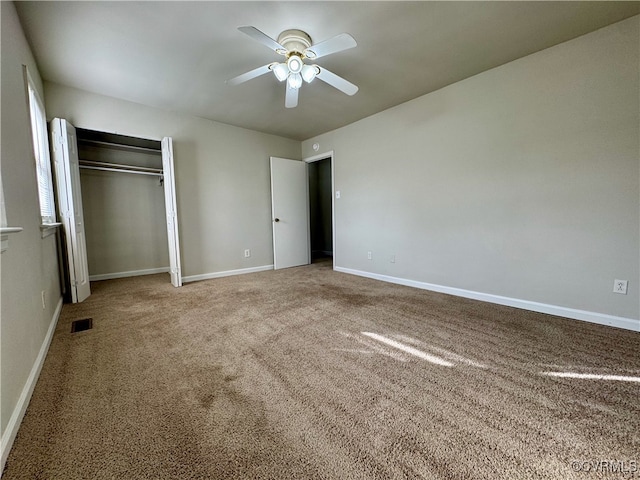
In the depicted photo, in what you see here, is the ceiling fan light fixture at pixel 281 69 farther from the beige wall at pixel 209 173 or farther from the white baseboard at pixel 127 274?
the white baseboard at pixel 127 274

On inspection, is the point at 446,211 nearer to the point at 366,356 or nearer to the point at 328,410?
the point at 366,356

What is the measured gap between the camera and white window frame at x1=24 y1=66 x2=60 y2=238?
2.40 metres

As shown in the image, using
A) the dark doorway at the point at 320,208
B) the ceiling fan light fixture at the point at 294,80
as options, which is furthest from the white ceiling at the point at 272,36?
the dark doorway at the point at 320,208

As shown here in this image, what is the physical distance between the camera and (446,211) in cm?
310

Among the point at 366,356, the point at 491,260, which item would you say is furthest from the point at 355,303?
the point at 491,260

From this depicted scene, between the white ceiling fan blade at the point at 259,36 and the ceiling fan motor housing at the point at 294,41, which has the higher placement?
the ceiling fan motor housing at the point at 294,41

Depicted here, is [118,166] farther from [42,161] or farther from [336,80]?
[336,80]

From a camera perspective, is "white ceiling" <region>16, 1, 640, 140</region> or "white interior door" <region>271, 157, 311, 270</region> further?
"white interior door" <region>271, 157, 311, 270</region>

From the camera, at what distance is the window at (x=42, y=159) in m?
2.43

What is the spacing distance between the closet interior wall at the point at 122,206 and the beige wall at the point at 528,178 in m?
3.87

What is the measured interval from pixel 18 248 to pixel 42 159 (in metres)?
1.89

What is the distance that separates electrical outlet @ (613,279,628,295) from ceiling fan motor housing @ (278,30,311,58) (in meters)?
3.18

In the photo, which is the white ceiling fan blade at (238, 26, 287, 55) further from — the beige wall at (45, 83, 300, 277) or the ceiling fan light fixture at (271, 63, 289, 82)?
the beige wall at (45, 83, 300, 277)

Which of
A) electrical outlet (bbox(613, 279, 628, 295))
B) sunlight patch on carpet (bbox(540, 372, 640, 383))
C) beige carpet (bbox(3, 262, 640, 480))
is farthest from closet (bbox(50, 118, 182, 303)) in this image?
electrical outlet (bbox(613, 279, 628, 295))
